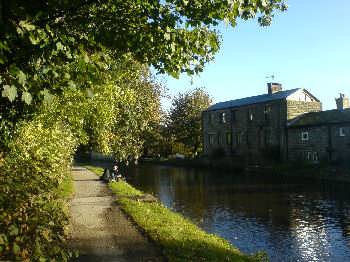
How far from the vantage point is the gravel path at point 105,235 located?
38.9 feet

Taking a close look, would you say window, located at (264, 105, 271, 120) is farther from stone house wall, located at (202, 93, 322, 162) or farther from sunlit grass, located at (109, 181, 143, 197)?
sunlit grass, located at (109, 181, 143, 197)

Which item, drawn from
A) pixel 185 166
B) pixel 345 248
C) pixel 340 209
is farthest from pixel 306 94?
pixel 345 248

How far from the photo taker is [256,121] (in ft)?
190

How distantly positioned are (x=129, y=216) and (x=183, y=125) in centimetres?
5954

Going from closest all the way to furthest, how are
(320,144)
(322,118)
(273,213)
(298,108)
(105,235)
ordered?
(105,235)
(273,213)
(320,144)
(322,118)
(298,108)

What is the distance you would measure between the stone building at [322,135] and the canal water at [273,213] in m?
9.38

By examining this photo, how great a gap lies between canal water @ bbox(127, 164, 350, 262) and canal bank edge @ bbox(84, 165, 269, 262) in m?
2.09

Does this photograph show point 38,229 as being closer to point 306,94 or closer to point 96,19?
point 96,19

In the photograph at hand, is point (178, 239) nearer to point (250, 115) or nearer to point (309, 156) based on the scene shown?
point (309, 156)

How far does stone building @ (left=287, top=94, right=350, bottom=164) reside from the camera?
1789 inches

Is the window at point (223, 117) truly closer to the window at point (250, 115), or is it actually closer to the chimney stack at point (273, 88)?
the window at point (250, 115)

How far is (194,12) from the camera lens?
817cm

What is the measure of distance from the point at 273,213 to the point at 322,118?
28.9m

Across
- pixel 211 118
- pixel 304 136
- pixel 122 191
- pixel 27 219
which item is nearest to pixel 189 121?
pixel 211 118
